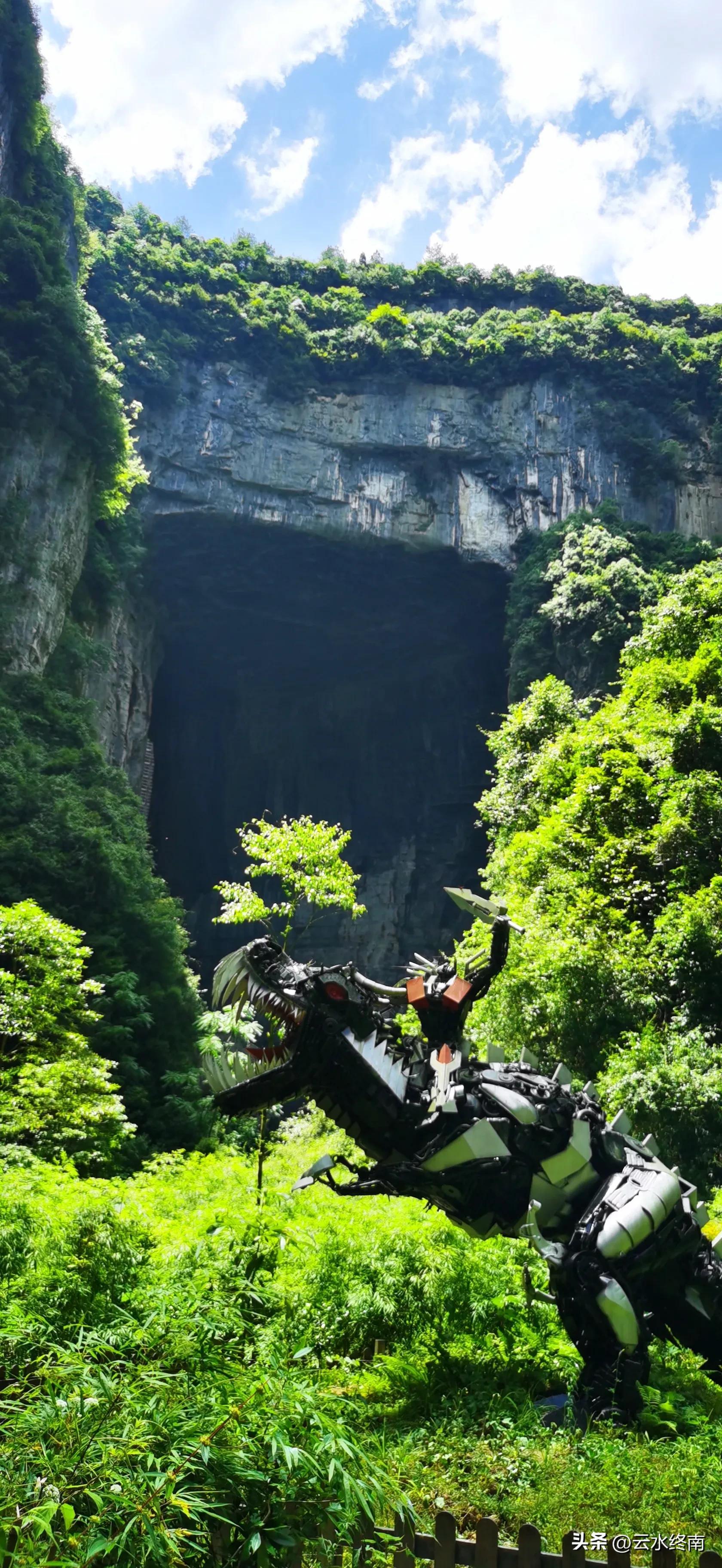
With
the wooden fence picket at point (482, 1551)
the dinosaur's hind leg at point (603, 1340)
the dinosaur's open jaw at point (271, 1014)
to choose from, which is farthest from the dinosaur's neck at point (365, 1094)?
the wooden fence picket at point (482, 1551)

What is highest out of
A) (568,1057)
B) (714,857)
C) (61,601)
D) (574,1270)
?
(61,601)

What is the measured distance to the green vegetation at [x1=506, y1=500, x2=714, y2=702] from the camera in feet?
72.7

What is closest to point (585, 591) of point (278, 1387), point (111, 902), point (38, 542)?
point (38, 542)

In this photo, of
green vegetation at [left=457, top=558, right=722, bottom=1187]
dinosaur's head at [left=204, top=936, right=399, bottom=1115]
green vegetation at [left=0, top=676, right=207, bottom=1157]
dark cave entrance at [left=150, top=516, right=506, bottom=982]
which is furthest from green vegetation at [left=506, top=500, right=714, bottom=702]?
dinosaur's head at [left=204, top=936, right=399, bottom=1115]

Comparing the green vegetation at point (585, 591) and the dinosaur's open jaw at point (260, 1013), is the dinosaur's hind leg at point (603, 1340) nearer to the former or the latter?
the dinosaur's open jaw at point (260, 1013)

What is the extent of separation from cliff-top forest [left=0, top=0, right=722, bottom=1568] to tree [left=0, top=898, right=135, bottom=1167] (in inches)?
1.6

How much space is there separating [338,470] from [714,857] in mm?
17842

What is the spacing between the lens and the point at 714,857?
11734 millimetres

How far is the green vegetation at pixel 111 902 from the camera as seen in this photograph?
518 inches

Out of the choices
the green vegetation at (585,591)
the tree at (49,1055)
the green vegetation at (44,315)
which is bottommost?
the tree at (49,1055)

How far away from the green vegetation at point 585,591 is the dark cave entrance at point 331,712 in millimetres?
2013

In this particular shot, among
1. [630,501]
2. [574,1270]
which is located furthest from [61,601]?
[574,1270]

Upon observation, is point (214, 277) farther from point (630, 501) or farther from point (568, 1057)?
point (568, 1057)

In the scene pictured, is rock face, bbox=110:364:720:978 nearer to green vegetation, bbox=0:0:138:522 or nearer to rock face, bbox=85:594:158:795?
rock face, bbox=85:594:158:795
